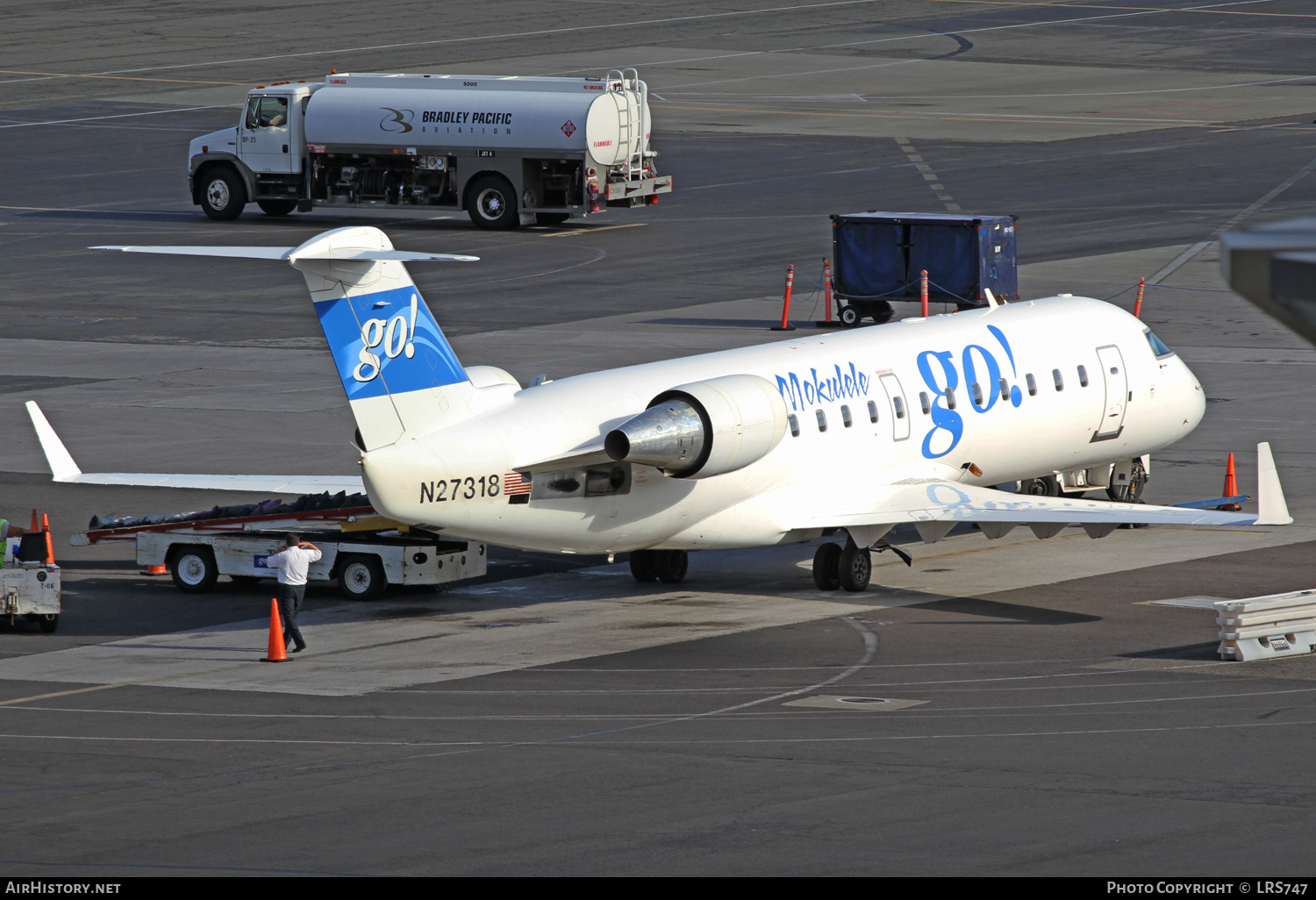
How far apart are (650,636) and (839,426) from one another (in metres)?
4.66

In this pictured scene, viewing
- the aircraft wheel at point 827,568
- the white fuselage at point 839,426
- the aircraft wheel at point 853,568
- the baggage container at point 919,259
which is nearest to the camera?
the white fuselage at point 839,426

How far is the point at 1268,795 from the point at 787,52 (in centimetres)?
9362

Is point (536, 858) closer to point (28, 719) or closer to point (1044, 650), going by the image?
point (28, 719)

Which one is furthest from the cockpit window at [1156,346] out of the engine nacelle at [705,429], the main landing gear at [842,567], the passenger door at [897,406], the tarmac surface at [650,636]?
the engine nacelle at [705,429]

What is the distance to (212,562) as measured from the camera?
30203 mm

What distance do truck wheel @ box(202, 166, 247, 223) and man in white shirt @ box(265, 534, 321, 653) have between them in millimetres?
44660

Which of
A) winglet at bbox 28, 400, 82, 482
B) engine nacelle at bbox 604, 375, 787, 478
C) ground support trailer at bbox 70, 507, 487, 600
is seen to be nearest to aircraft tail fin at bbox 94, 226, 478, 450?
engine nacelle at bbox 604, 375, 787, 478

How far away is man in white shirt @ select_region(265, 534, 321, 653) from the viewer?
25995 millimetres

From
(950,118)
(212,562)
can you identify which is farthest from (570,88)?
(212,562)

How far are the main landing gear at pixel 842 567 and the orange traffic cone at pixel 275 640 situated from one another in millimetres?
8106

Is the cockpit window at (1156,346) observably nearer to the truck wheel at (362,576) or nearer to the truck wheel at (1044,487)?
the truck wheel at (1044,487)

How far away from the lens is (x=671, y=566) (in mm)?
30875

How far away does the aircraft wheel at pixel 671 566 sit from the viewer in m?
30.8

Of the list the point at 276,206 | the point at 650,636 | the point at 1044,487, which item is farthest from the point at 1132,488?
the point at 276,206
